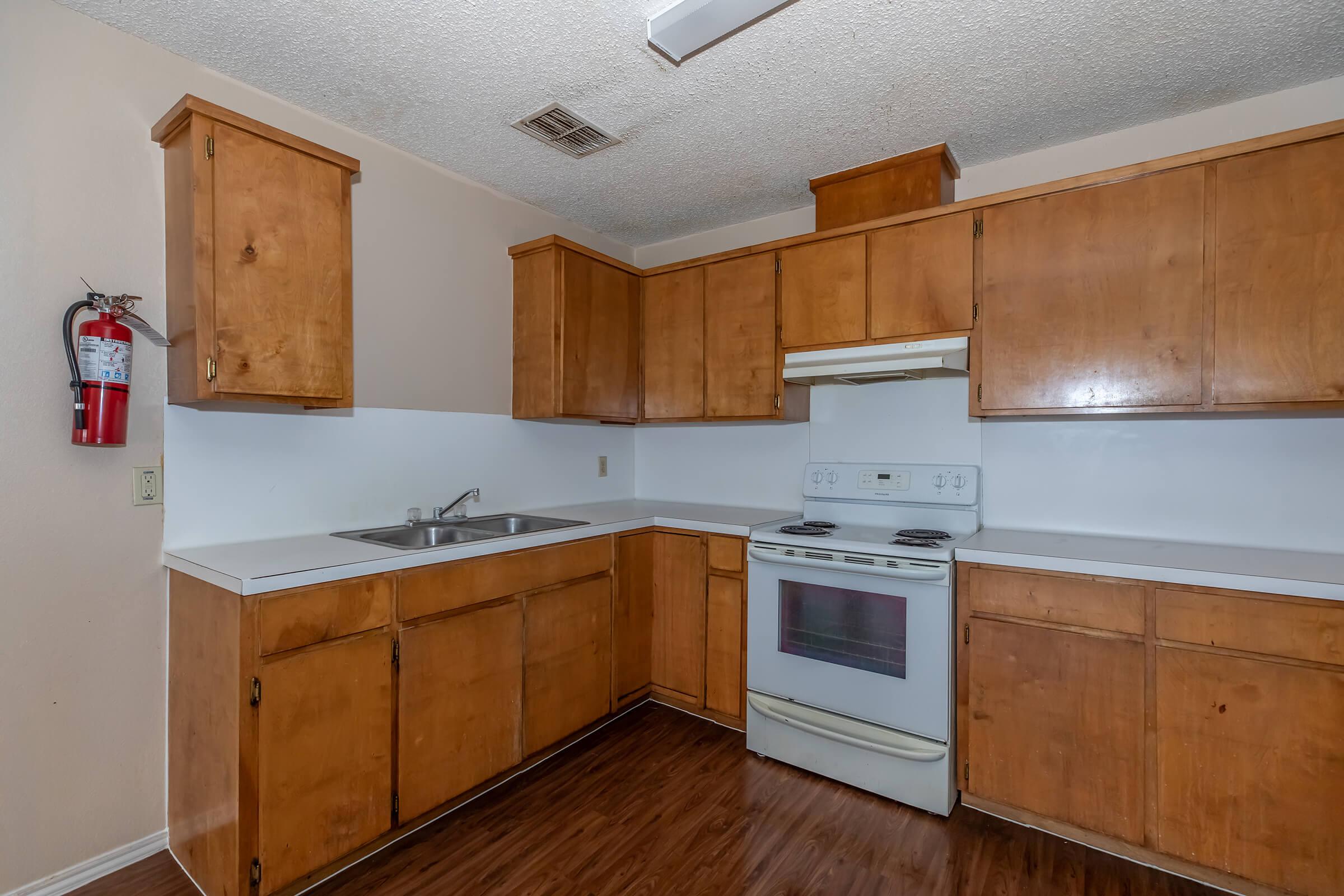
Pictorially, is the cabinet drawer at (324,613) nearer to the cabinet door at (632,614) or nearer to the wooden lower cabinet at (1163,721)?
the cabinet door at (632,614)

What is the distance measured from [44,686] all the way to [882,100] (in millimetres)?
3287

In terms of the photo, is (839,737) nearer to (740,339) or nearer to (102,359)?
(740,339)

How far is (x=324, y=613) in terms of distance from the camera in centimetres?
179

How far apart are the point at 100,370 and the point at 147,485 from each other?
40 cm

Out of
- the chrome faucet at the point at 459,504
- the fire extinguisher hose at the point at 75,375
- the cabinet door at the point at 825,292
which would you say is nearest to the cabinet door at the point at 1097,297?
the cabinet door at the point at 825,292

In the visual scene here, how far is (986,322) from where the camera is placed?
237cm

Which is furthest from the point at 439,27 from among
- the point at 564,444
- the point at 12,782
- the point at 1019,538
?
the point at 1019,538

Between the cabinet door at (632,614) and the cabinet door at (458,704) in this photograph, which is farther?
the cabinet door at (632,614)

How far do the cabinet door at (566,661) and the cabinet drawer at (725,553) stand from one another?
0.51 m

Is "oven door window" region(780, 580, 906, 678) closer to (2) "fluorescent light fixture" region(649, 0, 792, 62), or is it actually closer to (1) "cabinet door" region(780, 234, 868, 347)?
(1) "cabinet door" region(780, 234, 868, 347)

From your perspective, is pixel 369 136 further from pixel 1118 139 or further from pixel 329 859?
pixel 1118 139

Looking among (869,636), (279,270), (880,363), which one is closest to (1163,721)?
(869,636)

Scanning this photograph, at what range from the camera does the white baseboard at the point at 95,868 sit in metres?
1.74

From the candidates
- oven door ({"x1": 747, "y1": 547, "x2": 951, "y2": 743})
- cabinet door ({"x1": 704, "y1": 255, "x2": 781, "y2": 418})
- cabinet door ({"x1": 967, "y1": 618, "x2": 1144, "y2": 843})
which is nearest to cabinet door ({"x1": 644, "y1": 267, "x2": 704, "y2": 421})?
cabinet door ({"x1": 704, "y1": 255, "x2": 781, "y2": 418})
